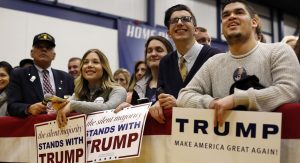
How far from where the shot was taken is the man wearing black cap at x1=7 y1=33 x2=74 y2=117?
3.36m

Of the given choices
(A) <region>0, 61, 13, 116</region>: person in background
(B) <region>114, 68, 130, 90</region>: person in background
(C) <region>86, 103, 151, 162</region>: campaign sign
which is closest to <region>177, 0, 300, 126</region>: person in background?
(C) <region>86, 103, 151, 162</region>: campaign sign

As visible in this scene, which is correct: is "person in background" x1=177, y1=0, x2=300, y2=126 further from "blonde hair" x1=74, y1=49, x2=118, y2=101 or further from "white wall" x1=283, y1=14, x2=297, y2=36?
"white wall" x1=283, y1=14, x2=297, y2=36

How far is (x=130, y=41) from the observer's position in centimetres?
889

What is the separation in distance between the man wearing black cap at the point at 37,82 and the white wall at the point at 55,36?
3.05 meters

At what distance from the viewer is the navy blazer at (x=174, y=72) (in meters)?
2.69

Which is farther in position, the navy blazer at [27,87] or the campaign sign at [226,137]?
the navy blazer at [27,87]

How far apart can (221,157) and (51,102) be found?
1.27 metres

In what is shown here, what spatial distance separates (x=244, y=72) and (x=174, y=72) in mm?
752

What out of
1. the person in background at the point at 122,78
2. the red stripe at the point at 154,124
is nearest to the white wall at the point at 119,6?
the person in background at the point at 122,78

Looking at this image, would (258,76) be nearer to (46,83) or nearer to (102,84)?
(102,84)

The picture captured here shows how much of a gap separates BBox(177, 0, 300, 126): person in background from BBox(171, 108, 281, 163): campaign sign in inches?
2.1

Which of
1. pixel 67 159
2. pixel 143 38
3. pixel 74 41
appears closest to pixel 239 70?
pixel 67 159

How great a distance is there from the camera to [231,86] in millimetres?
2041

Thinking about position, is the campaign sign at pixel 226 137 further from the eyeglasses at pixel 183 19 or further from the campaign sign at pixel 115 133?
the eyeglasses at pixel 183 19
